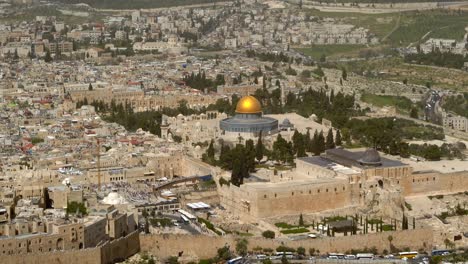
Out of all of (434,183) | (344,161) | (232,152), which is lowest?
(434,183)

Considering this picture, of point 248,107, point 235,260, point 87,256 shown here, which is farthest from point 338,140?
point 87,256

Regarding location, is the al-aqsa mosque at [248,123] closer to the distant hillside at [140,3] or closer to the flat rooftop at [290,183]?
the flat rooftop at [290,183]

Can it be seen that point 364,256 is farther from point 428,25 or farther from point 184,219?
point 428,25

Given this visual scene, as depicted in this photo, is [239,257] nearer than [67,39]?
Yes

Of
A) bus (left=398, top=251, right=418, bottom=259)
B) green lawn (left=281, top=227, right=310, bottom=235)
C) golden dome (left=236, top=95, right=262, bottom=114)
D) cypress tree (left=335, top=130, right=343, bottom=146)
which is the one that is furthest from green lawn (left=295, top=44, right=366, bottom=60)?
bus (left=398, top=251, right=418, bottom=259)

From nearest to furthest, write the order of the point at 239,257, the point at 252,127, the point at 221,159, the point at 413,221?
1. the point at 239,257
2. the point at 413,221
3. the point at 221,159
4. the point at 252,127

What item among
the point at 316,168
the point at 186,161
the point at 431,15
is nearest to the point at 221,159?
the point at 186,161

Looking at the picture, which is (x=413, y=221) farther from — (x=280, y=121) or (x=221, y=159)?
(x=280, y=121)

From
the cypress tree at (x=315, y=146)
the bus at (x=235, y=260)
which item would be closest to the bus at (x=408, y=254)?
the bus at (x=235, y=260)

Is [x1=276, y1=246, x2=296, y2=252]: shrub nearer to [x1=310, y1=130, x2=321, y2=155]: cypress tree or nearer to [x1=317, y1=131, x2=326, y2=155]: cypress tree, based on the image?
[x1=310, y1=130, x2=321, y2=155]: cypress tree
